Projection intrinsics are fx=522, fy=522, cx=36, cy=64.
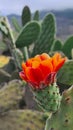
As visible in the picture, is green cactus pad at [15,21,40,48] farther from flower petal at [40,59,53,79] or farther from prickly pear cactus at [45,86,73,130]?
flower petal at [40,59,53,79]

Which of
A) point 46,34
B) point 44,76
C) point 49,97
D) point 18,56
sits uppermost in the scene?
point 44,76

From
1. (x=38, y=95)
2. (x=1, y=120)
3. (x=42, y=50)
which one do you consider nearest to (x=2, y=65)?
(x=42, y=50)

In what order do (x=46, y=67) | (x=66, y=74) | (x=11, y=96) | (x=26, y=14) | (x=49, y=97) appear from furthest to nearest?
(x=26, y=14) → (x=11, y=96) → (x=66, y=74) → (x=49, y=97) → (x=46, y=67)

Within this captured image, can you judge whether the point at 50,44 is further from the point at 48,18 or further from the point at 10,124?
the point at 10,124

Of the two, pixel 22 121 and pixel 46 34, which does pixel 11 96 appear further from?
pixel 46 34

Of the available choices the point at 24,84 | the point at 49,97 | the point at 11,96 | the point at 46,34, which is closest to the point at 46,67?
the point at 49,97

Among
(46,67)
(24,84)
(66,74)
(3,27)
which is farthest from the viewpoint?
(3,27)

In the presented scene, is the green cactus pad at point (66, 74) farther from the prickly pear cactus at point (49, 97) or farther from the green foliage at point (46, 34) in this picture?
the green foliage at point (46, 34)
